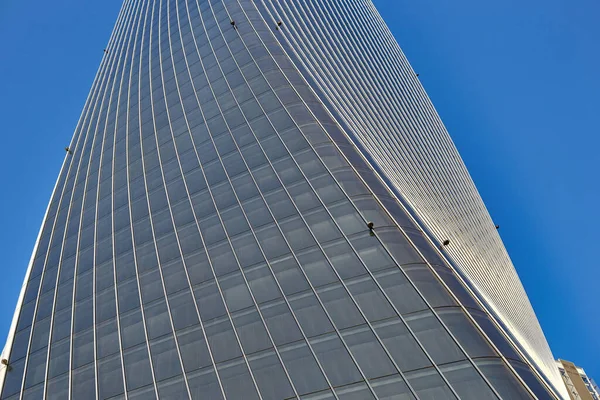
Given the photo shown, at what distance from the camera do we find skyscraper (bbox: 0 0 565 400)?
61.4 feet

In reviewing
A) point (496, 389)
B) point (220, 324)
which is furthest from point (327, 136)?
point (496, 389)

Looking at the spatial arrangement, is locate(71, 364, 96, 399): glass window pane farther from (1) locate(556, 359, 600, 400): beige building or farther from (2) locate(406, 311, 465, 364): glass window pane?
(1) locate(556, 359, 600, 400): beige building

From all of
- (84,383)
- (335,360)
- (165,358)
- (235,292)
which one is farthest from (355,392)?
(84,383)

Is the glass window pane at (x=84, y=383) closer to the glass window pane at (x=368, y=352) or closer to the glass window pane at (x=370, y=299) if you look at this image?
the glass window pane at (x=368, y=352)

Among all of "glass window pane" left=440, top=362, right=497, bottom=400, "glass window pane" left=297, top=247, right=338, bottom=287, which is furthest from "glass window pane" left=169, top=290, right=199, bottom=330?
"glass window pane" left=440, top=362, right=497, bottom=400

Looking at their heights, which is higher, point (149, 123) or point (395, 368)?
point (149, 123)

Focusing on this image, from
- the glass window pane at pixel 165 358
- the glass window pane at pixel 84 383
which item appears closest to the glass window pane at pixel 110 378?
the glass window pane at pixel 84 383

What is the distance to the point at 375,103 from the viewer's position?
60.4 metres

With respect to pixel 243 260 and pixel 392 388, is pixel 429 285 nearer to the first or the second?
pixel 392 388

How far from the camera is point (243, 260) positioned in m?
25.2

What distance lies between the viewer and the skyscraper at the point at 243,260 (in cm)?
1870

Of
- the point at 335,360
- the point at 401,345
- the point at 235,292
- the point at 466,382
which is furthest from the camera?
the point at 235,292

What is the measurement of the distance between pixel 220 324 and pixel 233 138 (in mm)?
15044

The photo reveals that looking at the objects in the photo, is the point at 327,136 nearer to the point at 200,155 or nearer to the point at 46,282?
the point at 200,155
